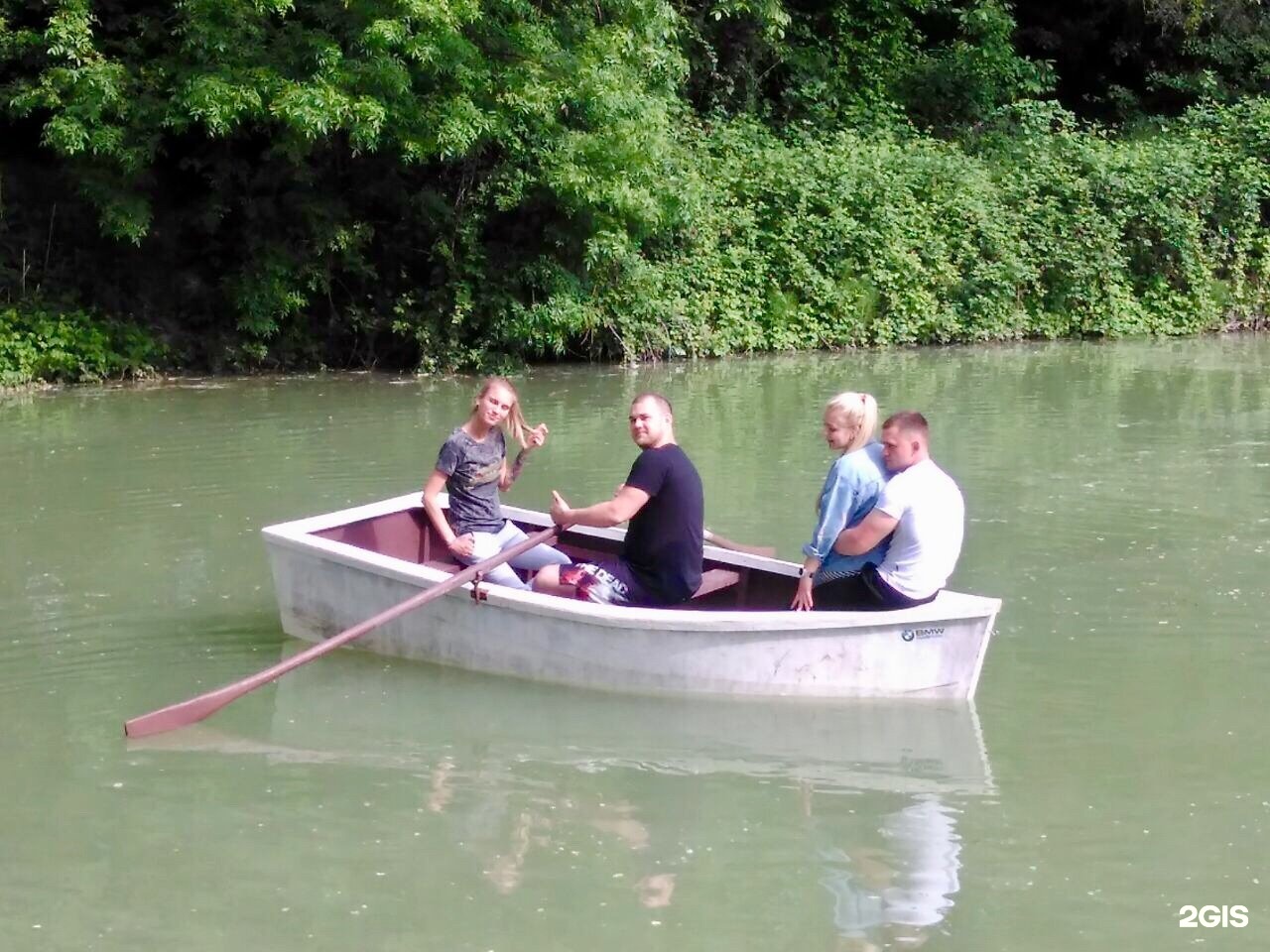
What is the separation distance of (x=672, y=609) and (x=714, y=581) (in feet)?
1.31

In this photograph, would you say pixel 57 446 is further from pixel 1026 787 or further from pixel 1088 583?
pixel 1026 787

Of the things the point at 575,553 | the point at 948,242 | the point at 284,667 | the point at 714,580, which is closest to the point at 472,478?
the point at 575,553

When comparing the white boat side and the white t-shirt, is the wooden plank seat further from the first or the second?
the white t-shirt

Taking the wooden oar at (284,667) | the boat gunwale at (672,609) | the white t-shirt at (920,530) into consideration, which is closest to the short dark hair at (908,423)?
the white t-shirt at (920,530)

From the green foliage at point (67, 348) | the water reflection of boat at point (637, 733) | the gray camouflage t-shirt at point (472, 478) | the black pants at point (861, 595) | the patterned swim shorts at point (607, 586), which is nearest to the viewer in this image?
the water reflection of boat at point (637, 733)

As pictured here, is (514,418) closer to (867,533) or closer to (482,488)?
(482,488)

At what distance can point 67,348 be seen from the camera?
17.3 meters

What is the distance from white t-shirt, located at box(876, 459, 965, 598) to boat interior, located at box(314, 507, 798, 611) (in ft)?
2.53

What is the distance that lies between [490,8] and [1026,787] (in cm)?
1296

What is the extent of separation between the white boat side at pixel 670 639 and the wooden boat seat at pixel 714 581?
0.46 ft

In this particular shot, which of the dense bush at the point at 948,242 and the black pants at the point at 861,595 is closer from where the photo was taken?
the black pants at the point at 861,595

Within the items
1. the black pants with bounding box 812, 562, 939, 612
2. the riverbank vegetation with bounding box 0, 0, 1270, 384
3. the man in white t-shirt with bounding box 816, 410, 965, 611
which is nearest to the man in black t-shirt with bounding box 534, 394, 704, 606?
the black pants with bounding box 812, 562, 939, 612

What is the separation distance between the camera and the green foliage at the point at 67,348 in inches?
669

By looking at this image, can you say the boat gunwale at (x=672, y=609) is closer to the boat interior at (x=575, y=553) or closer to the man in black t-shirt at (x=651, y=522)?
the boat interior at (x=575, y=553)
